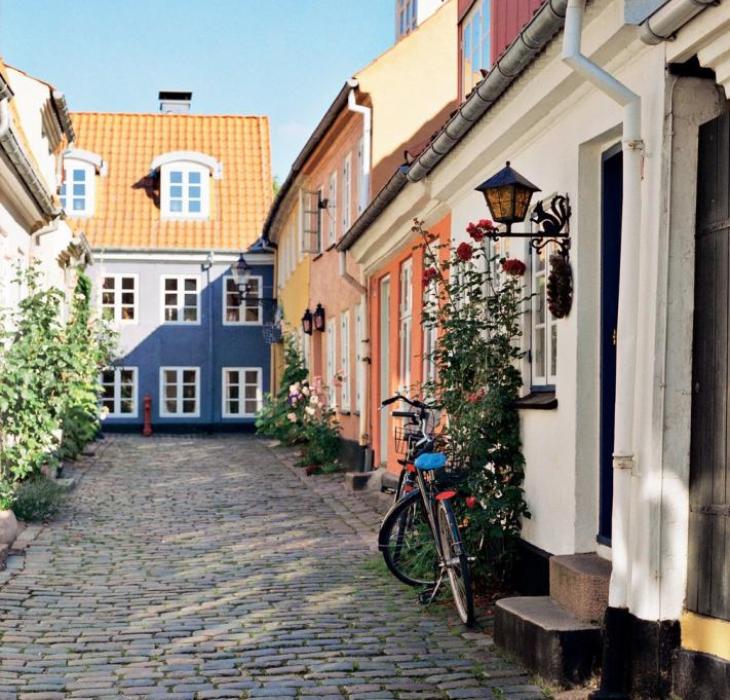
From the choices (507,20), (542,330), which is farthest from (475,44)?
(542,330)

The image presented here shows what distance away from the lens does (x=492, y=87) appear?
25.5 feet

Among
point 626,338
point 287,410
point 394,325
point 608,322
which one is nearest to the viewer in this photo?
point 626,338

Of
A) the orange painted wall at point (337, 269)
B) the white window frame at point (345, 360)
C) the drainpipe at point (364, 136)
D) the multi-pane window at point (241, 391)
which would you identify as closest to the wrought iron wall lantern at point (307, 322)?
the orange painted wall at point (337, 269)

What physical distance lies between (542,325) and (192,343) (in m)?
26.9

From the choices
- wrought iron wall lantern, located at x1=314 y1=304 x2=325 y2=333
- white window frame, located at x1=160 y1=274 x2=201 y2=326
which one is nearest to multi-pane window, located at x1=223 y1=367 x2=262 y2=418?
white window frame, located at x1=160 y1=274 x2=201 y2=326

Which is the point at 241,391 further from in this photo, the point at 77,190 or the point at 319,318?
the point at 319,318

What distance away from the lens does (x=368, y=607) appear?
8078 mm

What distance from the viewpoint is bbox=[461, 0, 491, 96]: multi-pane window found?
11.6 meters

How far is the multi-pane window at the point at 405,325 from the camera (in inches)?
568

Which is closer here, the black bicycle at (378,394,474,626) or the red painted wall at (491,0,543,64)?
the black bicycle at (378,394,474,626)

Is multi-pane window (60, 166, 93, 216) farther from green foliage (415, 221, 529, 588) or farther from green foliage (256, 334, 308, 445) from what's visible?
green foliage (415, 221, 529, 588)

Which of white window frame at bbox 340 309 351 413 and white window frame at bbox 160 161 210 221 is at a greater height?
white window frame at bbox 160 161 210 221

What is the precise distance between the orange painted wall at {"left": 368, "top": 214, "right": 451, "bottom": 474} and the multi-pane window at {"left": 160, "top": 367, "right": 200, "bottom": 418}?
57.5 ft

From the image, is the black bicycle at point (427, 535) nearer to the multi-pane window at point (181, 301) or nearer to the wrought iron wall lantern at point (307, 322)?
the wrought iron wall lantern at point (307, 322)
